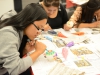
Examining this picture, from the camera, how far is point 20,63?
1014 millimetres

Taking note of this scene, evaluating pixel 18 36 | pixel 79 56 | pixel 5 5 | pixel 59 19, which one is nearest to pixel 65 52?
pixel 79 56

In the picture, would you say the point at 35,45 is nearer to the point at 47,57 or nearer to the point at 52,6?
the point at 47,57

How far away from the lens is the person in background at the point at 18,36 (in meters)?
0.96

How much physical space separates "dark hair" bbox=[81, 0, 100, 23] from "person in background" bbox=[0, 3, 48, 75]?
736 mm

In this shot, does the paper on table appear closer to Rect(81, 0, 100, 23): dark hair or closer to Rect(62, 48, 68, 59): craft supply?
Rect(62, 48, 68, 59): craft supply

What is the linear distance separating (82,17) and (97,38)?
449mm

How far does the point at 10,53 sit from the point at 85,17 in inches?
45.0

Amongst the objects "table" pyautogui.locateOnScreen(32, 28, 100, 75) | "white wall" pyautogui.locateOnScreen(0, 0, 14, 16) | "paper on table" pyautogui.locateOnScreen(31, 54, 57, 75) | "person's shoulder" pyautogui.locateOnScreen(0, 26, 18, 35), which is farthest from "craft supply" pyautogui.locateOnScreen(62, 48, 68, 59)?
"white wall" pyautogui.locateOnScreen(0, 0, 14, 16)

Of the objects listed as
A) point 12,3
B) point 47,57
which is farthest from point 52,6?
point 12,3

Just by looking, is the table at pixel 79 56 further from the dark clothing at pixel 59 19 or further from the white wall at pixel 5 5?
the white wall at pixel 5 5

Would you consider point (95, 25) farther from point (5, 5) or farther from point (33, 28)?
point (5, 5)

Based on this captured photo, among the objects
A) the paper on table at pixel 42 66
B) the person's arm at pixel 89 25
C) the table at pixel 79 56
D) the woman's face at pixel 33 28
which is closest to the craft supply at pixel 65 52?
the table at pixel 79 56

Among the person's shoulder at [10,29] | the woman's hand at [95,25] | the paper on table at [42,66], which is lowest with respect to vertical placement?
the woman's hand at [95,25]

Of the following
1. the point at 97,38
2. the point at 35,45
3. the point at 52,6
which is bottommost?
the point at 97,38
